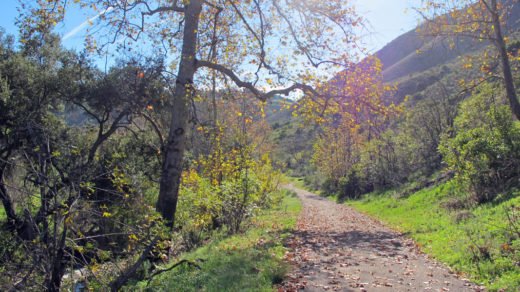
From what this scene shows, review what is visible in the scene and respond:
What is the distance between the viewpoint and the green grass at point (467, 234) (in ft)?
21.9

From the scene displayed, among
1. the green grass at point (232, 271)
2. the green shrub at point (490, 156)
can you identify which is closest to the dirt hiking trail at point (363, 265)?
the green grass at point (232, 271)

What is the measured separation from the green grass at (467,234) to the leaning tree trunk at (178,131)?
18.7 ft

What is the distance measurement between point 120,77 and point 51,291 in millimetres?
14231

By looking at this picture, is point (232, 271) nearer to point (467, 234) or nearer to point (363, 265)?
point (363, 265)

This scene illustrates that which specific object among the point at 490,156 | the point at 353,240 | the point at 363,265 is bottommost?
the point at 353,240

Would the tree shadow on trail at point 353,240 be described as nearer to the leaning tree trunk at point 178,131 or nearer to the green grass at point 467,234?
the green grass at point 467,234

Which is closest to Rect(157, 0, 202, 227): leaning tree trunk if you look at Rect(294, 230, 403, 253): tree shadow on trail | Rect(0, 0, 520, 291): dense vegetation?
Rect(0, 0, 520, 291): dense vegetation

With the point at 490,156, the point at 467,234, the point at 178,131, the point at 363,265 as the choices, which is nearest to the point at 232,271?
the point at 363,265

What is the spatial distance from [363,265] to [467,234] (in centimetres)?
281

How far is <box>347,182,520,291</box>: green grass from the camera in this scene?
6.66 meters

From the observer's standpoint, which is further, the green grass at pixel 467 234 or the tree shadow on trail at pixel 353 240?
the tree shadow on trail at pixel 353 240

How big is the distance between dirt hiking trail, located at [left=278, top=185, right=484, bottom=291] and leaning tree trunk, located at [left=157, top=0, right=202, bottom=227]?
2903 millimetres

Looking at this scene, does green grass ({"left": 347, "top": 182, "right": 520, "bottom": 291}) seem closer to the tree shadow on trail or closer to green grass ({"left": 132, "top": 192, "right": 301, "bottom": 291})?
the tree shadow on trail

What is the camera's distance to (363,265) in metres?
8.12
